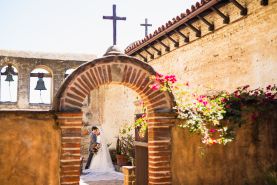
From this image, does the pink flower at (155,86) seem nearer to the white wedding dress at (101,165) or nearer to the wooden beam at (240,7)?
the wooden beam at (240,7)

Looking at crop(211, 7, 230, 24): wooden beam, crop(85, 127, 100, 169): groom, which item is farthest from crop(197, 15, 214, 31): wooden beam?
crop(85, 127, 100, 169): groom

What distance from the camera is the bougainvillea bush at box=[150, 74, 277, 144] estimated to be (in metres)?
5.89

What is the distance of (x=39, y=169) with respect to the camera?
17.8 ft

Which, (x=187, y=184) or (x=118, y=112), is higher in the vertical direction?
(x=118, y=112)

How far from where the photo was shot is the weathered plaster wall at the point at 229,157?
6.20m

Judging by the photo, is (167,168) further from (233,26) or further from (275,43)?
(233,26)

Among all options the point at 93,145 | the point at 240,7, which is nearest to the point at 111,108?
the point at 93,145

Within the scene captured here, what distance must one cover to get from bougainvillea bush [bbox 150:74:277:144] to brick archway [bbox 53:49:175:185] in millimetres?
201

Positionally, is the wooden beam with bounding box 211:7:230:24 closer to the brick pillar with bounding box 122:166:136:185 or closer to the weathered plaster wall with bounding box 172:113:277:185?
the weathered plaster wall with bounding box 172:113:277:185

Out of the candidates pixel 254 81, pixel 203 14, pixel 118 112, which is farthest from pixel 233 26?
pixel 118 112

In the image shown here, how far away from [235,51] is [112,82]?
3362 millimetres

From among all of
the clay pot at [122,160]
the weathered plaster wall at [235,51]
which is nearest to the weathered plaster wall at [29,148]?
the weathered plaster wall at [235,51]

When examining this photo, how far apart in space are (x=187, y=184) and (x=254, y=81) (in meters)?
2.73

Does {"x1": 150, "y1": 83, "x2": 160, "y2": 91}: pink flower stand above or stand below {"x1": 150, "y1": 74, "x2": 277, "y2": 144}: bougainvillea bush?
above
